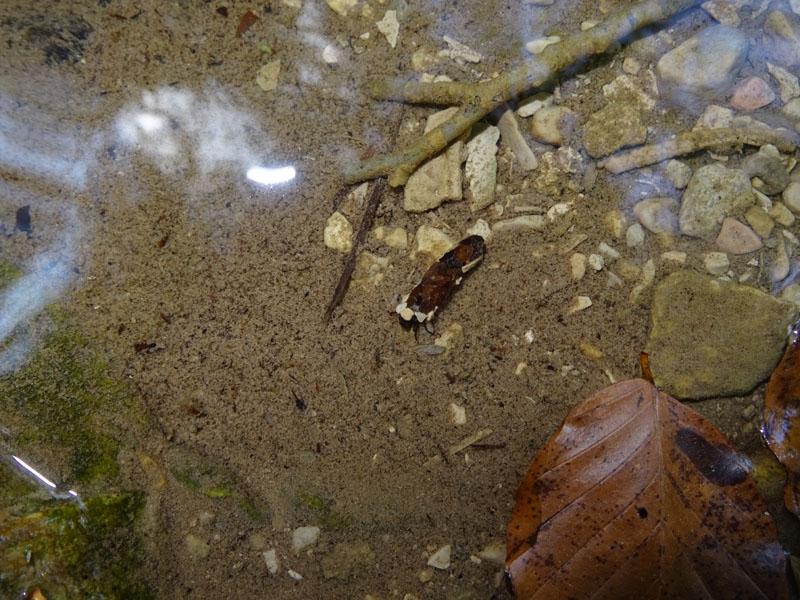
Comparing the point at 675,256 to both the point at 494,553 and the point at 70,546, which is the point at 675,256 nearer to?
the point at 494,553

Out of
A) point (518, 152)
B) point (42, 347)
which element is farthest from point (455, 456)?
point (42, 347)

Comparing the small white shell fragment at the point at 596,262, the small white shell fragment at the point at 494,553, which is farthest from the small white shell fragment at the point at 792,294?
the small white shell fragment at the point at 494,553

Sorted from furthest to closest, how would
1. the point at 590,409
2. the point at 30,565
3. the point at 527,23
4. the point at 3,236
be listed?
the point at 527,23 → the point at 3,236 → the point at 590,409 → the point at 30,565

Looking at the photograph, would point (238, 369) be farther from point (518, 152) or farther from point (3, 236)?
point (518, 152)

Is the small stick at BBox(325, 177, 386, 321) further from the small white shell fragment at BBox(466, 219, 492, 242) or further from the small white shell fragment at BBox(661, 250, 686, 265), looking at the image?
the small white shell fragment at BBox(661, 250, 686, 265)

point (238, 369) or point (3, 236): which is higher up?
point (3, 236)

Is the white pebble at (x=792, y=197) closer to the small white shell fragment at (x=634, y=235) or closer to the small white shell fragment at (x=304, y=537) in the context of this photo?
the small white shell fragment at (x=634, y=235)

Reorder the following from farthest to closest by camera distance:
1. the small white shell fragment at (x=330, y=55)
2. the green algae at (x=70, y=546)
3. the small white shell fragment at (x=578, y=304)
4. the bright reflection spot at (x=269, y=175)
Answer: the small white shell fragment at (x=330, y=55)
the bright reflection spot at (x=269, y=175)
the small white shell fragment at (x=578, y=304)
the green algae at (x=70, y=546)

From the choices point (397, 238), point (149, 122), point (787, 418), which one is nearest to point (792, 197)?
point (787, 418)
